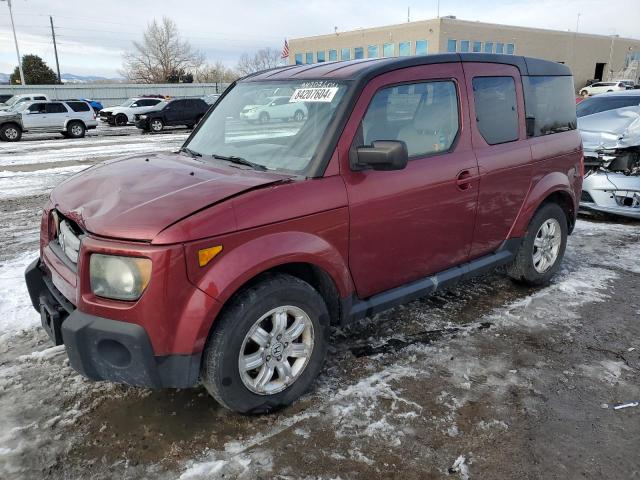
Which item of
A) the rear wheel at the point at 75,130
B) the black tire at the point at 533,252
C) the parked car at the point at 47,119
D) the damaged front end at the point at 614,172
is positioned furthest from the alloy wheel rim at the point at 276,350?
the rear wheel at the point at 75,130

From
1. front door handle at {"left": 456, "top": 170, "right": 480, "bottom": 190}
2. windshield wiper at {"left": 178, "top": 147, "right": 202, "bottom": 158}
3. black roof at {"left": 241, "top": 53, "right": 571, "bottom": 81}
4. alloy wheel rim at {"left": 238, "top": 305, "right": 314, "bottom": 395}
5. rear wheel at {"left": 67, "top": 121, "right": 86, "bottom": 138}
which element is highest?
black roof at {"left": 241, "top": 53, "right": 571, "bottom": 81}

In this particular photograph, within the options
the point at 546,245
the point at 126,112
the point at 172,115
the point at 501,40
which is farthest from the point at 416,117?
the point at 501,40

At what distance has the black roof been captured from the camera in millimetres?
3293

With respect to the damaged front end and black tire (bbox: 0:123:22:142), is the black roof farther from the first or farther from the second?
black tire (bbox: 0:123:22:142)

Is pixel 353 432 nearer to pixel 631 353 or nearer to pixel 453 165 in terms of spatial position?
pixel 453 165

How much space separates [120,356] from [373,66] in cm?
229

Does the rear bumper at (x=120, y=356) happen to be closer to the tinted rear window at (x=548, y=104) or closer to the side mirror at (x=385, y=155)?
the side mirror at (x=385, y=155)

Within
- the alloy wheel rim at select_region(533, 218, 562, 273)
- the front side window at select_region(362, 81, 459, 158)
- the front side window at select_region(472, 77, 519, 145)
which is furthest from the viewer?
the alloy wheel rim at select_region(533, 218, 562, 273)

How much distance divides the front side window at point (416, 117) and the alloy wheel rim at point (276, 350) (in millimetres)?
1182

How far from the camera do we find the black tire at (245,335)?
261 cm

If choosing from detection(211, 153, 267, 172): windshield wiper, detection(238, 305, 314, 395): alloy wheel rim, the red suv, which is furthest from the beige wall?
detection(238, 305, 314, 395): alloy wheel rim

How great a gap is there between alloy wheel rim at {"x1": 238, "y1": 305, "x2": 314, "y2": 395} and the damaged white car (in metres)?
5.78

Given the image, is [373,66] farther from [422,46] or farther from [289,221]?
[422,46]

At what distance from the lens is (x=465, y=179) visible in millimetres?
3674
